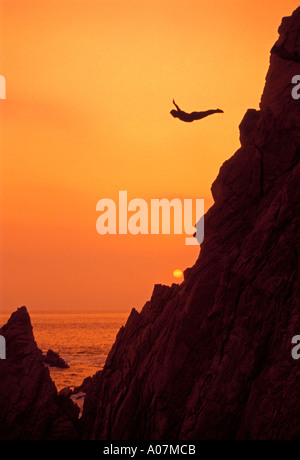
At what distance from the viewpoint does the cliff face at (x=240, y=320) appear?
79.2 ft

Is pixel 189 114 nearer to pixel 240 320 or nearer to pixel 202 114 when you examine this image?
pixel 202 114

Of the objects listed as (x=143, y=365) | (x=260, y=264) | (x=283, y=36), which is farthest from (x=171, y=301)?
(x=283, y=36)

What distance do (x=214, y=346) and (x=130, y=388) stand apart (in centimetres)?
469

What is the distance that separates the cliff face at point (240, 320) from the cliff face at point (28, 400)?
213 cm

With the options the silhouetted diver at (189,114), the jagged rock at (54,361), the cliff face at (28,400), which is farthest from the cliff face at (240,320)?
the jagged rock at (54,361)

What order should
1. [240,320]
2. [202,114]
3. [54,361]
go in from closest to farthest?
1. [240,320]
2. [202,114]
3. [54,361]

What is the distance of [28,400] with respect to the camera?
1224 inches

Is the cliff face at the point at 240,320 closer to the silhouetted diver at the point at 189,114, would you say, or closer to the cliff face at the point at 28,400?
the silhouetted diver at the point at 189,114

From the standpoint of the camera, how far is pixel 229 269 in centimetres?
2628

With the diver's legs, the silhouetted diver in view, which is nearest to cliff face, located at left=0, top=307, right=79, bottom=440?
the silhouetted diver

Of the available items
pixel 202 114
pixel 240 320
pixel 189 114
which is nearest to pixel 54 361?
pixel 189 114

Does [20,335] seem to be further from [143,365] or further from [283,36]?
[283,36]

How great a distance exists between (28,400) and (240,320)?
38.2 ft

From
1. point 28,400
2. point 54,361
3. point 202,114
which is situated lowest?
point 54,361
